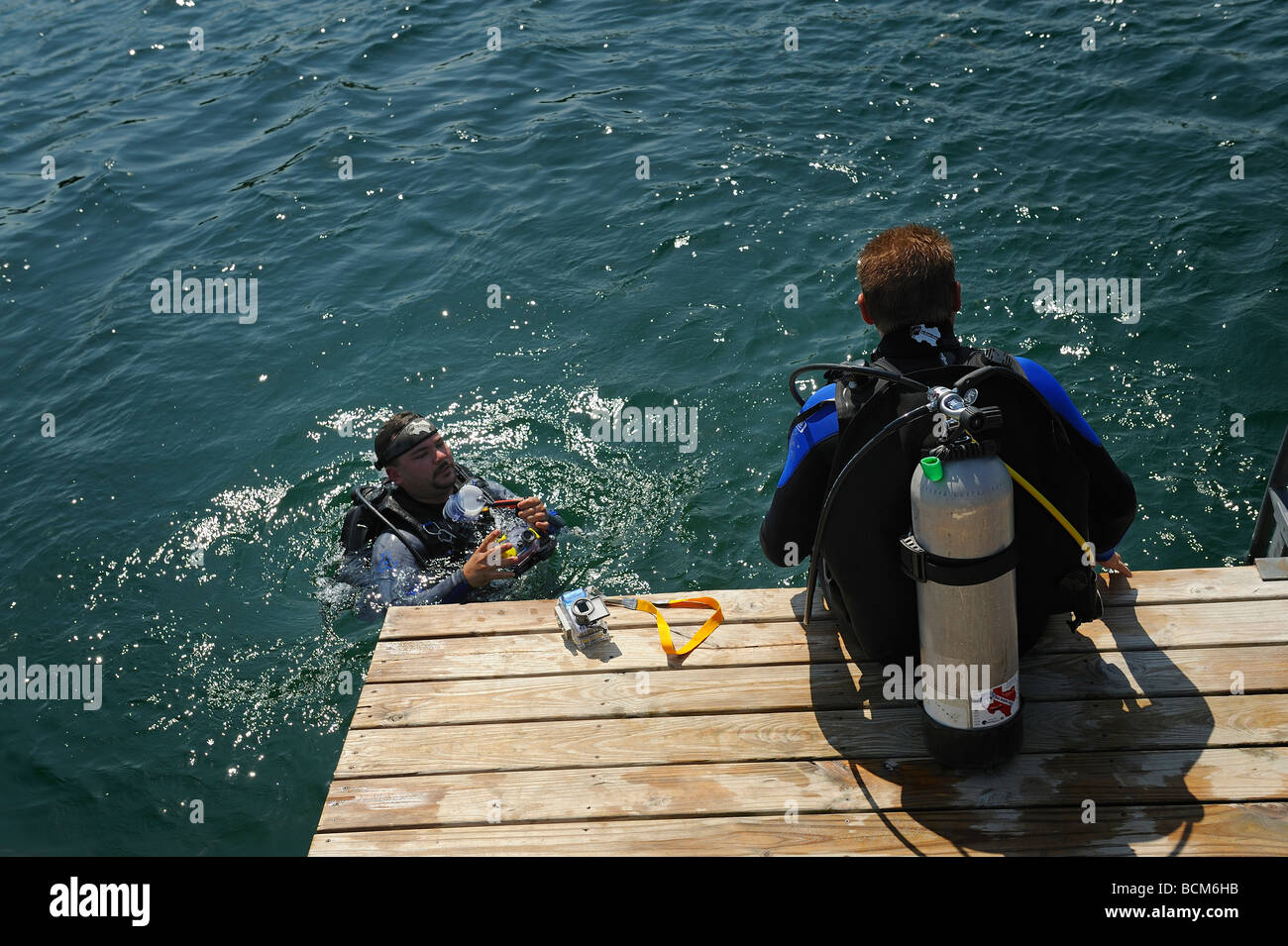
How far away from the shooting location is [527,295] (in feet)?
31.1

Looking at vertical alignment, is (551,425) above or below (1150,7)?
below

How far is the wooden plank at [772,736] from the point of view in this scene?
3854 millimetres

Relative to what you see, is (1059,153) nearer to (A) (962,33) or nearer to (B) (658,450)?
(A) (962,33)

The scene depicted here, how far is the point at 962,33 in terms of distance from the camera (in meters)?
12.1

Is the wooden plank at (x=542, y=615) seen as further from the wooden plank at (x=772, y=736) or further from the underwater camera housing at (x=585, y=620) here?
the wooden plank at (x=772, y=736)

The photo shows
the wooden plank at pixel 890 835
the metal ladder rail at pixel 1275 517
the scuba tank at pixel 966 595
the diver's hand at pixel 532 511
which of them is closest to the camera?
the scuba tank at pixel 966 595

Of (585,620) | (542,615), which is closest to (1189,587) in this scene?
(585,620)

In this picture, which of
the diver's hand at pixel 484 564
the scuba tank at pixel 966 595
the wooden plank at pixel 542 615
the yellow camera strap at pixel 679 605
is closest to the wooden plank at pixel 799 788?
the scuba tank at pixel 966 595

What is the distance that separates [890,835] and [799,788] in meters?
0.37

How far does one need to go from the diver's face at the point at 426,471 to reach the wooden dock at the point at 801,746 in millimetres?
1665

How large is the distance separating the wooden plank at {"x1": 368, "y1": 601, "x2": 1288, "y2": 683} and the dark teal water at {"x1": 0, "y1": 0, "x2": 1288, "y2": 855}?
1525 millimetres
